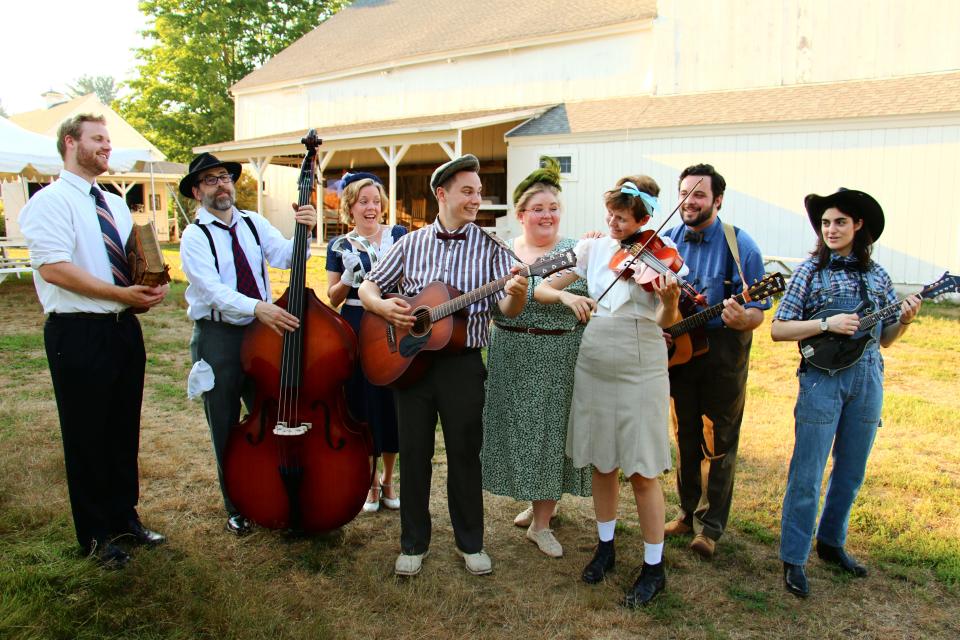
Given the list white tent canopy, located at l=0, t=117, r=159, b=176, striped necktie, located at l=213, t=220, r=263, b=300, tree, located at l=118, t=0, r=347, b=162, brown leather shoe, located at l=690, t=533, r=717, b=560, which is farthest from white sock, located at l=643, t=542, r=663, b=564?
tree, located at l=118, t=0, r=347, b=162

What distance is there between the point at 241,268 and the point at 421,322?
3.65 ft

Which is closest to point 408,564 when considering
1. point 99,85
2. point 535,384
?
point 535,384

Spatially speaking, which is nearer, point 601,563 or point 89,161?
point 89,161

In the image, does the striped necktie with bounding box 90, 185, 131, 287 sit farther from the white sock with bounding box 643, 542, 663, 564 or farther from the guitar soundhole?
the white sock with bounding box 643, 542, 663, 564

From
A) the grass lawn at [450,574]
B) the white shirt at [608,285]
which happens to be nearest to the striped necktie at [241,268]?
the grass lawn at [450,574]

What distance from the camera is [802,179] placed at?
13438mm

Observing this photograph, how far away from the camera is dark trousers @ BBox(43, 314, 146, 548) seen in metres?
3.31

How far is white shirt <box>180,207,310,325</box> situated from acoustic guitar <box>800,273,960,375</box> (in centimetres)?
260

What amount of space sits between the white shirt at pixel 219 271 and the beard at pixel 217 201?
0.12 feet

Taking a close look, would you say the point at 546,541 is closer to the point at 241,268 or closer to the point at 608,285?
the point at 608,285

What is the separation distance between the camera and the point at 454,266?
347cm

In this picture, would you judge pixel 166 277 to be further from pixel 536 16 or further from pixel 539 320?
pixel 536 16

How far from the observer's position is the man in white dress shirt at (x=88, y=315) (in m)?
3.23

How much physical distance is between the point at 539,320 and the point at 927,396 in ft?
16.6
